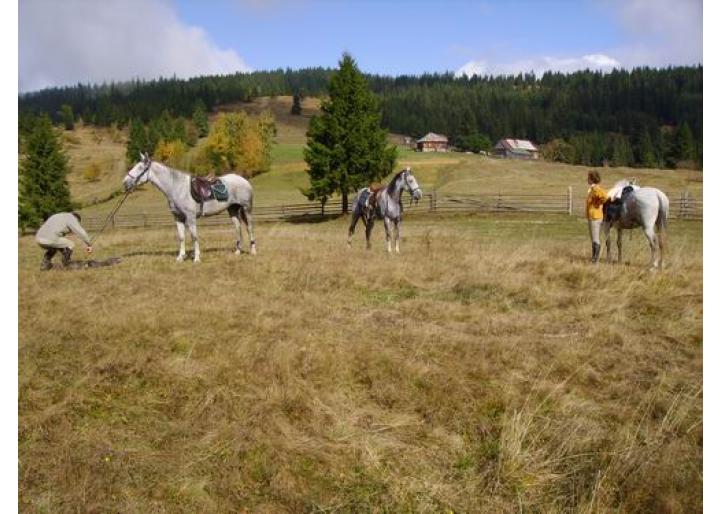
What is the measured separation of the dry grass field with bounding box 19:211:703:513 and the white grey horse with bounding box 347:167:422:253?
4.72 metres

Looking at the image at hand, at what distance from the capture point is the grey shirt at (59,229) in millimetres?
12235

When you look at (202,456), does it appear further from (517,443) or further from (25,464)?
(517,443)

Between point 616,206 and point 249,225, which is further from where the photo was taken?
point 249,225

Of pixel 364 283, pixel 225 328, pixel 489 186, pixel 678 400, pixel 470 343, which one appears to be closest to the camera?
pixel 678 400

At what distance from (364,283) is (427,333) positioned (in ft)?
10.5

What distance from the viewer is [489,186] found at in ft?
169

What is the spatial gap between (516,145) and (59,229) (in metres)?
128

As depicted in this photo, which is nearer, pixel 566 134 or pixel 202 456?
pixel 202 456

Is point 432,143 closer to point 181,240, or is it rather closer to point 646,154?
point 646,154

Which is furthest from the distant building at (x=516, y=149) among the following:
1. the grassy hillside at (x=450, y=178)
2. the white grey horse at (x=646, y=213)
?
the white grey horse at (x=646, y=213)

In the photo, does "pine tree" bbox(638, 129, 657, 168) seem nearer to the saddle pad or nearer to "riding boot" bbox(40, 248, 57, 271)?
the saddle pad

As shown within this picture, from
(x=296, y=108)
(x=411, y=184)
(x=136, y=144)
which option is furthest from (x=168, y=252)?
(x=296, y=108)

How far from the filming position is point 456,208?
3872cm

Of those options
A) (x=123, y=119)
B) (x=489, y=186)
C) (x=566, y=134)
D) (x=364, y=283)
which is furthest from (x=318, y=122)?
(x=123, y=119)
